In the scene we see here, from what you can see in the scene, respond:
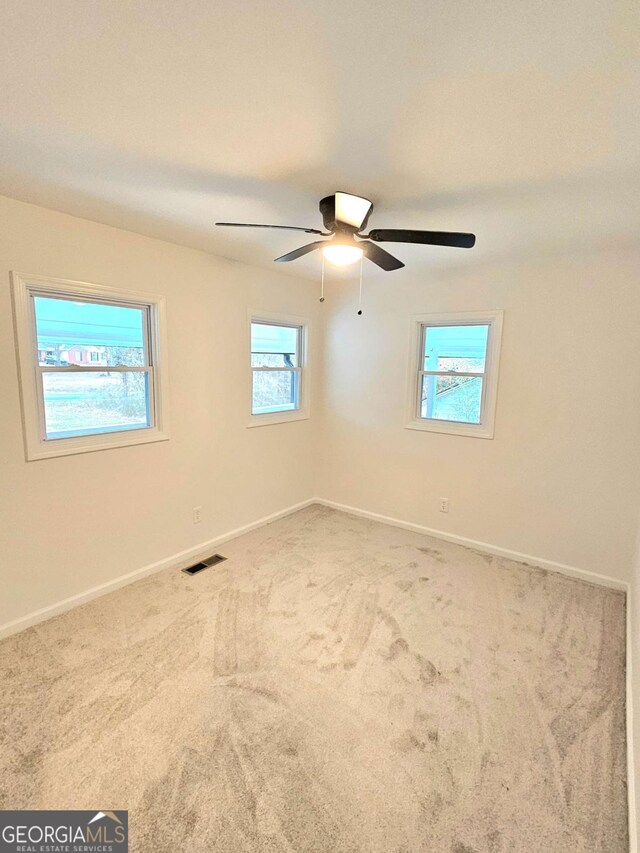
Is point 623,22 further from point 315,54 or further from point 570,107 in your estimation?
point 315,54

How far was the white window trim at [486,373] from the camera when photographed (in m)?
3.36

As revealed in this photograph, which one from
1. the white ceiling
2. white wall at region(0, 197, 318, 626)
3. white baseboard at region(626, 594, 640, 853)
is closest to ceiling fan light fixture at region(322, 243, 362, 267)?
the white ceiling

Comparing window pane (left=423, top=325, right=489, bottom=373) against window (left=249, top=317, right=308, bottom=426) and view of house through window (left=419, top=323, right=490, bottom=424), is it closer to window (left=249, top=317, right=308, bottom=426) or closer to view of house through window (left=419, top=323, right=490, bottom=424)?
view of house through window (left=419, top=323, right=490, bottom=424)

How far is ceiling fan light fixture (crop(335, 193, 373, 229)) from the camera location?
1817 millimetres

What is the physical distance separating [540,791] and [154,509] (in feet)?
9.09

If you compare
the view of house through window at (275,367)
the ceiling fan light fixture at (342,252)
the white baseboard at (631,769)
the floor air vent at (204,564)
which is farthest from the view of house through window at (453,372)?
the floor air vent at (204,564)

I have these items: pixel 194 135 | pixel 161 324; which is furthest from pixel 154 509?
pixel 194 135

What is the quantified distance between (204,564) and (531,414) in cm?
296

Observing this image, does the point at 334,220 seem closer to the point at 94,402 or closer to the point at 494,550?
the point at 94,402

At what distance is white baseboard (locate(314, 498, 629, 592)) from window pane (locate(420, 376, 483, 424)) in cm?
110

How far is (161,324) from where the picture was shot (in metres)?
2.94

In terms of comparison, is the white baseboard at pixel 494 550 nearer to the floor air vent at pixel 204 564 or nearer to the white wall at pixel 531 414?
the white wall at pixel 531 414

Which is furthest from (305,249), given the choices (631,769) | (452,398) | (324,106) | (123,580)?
(631,769)

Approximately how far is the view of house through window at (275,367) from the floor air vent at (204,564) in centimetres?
137
